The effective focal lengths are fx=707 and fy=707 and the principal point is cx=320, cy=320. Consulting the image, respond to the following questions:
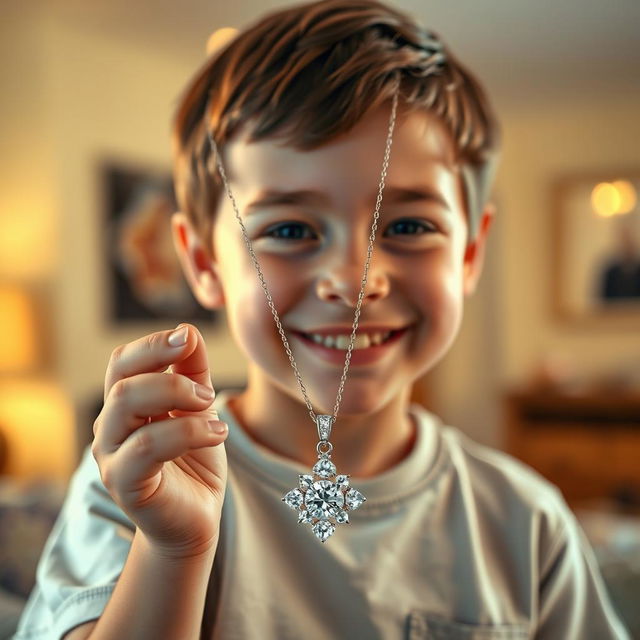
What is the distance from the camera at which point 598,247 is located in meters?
3.92

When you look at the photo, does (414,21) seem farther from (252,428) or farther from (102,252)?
(102,252)

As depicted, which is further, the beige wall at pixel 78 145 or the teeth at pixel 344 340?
the beige wall at pixel 78 145

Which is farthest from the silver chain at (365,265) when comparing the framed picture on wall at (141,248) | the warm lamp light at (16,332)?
the framed picture on wall at (141,248)

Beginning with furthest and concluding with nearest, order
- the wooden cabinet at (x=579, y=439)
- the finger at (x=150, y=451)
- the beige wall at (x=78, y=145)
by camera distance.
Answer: the wooden cabinet at (x=579, y=439)
the beige wall at (x=78, y=145)
the finger at (x=150, y=451)

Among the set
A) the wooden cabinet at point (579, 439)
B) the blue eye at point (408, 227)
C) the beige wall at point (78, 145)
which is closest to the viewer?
the blue eye at point (408, 227)

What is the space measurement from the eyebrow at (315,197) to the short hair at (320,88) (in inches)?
1.7

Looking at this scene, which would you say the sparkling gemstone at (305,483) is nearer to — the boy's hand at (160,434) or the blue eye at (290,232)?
the boy's hand at (160,434)

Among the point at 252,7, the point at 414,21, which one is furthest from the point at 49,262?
the point at 414,21

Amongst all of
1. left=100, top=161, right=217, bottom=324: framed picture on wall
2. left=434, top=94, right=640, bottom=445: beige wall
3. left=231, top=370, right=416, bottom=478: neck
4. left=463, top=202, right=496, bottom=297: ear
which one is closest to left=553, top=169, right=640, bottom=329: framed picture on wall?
left=434, top=94, right=640, bottom=445: beige wall

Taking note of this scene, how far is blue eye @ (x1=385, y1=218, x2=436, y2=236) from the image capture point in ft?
2.19

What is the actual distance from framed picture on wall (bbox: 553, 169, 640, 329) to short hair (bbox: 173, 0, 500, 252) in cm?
341

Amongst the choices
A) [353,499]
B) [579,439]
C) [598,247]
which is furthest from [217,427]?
[598,247]

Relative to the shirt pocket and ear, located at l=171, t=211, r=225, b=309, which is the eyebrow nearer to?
ear, located at l=171, t=211, r=225, b=309

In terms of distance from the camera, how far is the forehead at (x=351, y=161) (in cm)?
63
